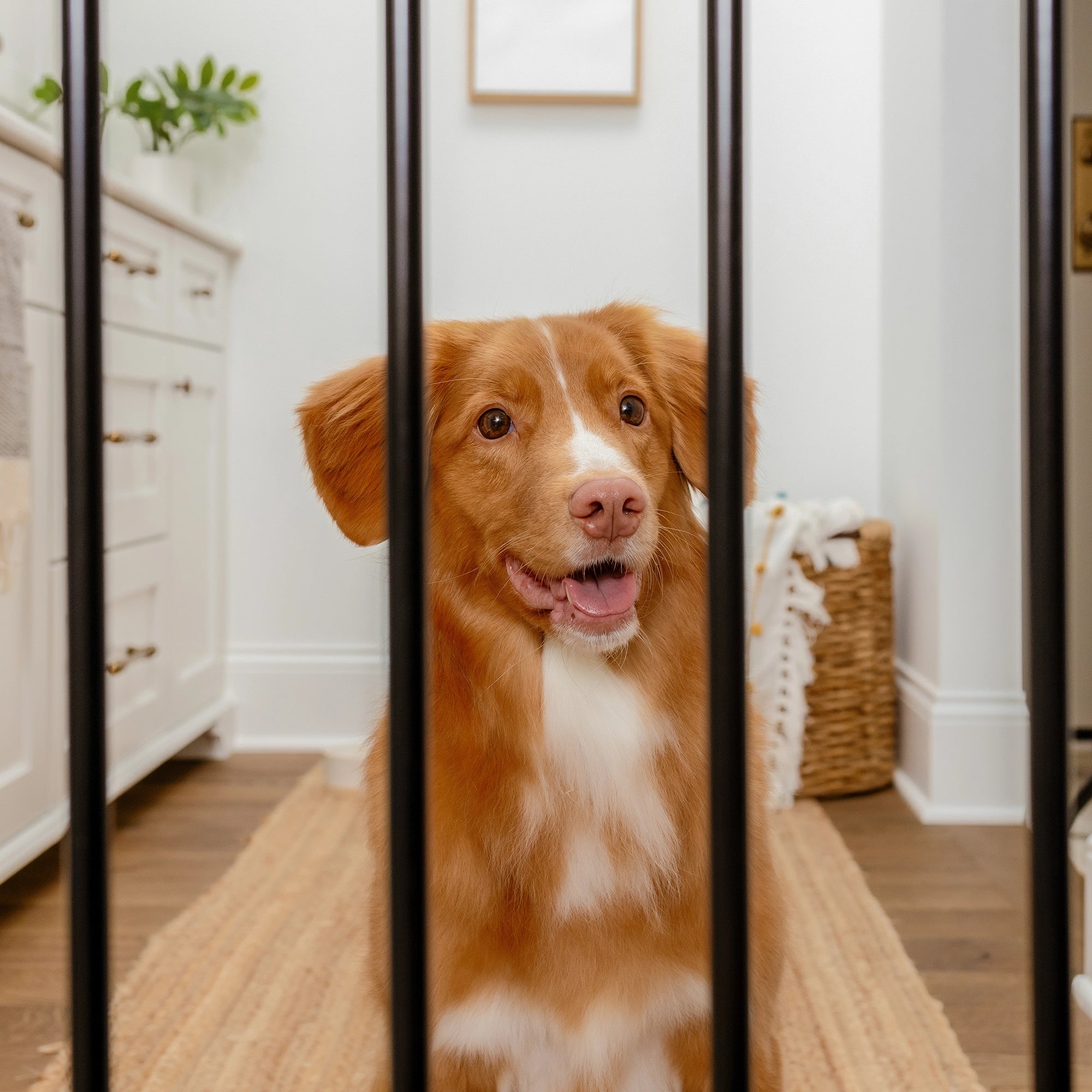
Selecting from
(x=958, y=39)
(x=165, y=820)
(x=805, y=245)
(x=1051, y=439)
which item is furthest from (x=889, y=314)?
(x=1051, y=439)

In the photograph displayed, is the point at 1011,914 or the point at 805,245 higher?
the point at 805,245

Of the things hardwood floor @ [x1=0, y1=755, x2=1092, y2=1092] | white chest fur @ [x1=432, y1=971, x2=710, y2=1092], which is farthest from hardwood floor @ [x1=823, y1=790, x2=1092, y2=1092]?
white chest fur @ [x1=432, y1=971, x2=710, y2=1092]

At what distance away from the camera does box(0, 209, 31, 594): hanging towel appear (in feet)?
4.61

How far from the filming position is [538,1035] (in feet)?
2.86

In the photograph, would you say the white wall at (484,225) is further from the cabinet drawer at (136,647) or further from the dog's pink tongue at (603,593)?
the dog's pink tongue at (603,593)

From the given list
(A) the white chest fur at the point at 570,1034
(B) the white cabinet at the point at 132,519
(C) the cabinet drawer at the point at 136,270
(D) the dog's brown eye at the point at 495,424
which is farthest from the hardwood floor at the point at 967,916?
(C) the cabinet drawer at the point at 136,270

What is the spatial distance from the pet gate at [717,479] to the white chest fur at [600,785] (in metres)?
0.58

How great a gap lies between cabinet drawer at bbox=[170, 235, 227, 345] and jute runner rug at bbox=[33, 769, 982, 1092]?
1176 mm

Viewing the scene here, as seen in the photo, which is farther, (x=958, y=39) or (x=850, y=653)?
(x=850, y=653)

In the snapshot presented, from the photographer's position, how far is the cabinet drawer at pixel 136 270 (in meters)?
1.93

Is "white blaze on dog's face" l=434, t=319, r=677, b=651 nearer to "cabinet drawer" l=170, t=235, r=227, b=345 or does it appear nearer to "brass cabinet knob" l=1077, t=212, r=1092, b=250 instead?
"cabinet drawer" l=170, t=235, r=227, b=345

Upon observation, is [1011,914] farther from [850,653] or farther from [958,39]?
[958,39]

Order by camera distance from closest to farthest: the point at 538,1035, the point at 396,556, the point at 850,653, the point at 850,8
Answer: the point at 396,556
the point at 538,1035
the point at 850,653
the point at 850,8

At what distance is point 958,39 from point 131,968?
215 centimetres
